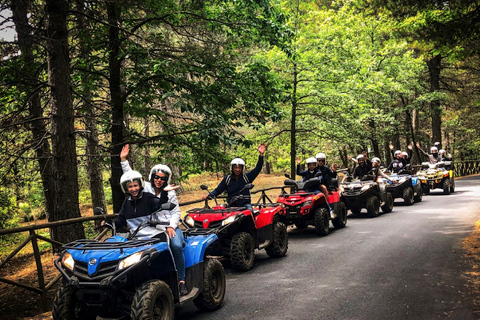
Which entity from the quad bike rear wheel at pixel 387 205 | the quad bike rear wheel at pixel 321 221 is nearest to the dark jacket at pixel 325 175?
the quad bike rear wheel at pixel 321 221

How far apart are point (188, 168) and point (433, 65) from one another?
27113mm

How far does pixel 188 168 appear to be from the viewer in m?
11.2

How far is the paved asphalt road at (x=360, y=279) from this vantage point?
582cm

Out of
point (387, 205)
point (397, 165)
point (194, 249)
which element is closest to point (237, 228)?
point (194, 249)

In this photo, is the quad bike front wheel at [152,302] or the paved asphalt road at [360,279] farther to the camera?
the paved asphalt road at [360,279]

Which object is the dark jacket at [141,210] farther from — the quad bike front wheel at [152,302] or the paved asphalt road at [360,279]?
the paved asphalt road at [360,279]

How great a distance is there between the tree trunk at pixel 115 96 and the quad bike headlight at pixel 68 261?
553 centimetres

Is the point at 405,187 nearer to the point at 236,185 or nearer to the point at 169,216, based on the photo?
the point at 236,185

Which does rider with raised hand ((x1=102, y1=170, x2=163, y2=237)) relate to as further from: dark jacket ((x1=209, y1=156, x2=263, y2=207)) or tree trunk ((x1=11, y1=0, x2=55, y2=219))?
dark jacket ((x1=209, y1=156, x2=263, y2=207))

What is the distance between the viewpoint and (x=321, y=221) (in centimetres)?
1170

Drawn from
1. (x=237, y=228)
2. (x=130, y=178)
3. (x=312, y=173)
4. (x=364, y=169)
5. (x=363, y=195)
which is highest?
(x=130, y=178)

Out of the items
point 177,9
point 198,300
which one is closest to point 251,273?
point 198,300

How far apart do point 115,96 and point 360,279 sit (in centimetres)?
744

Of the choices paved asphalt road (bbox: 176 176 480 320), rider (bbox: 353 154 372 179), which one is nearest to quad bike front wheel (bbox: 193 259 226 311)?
paved asphalt road (bbox: 176 176 480 320)
